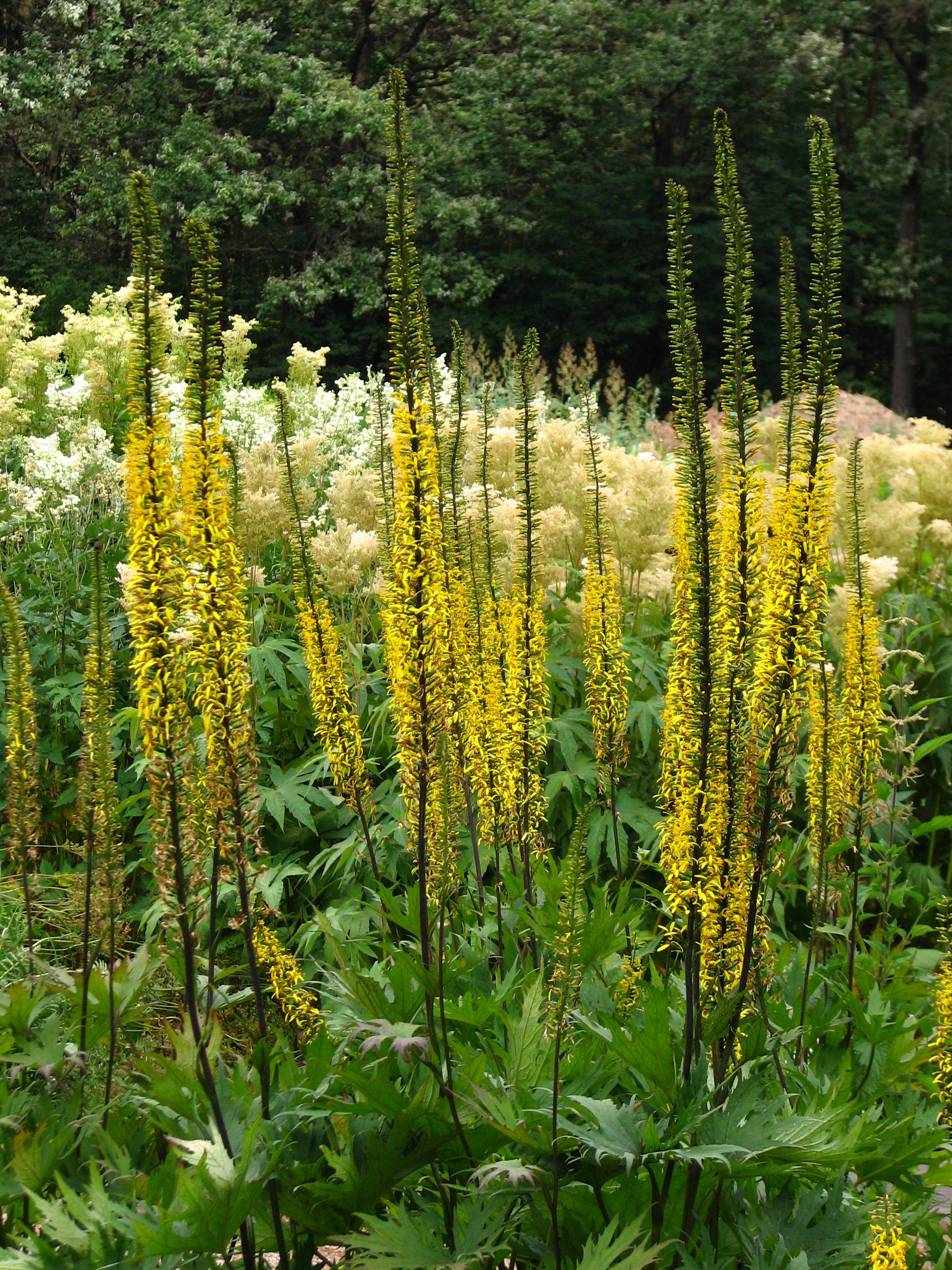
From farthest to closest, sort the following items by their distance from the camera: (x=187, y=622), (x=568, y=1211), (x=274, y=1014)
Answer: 1. (x=274, y=1014)
2. (x=568, y=1211)
3. (x=187, y=622)

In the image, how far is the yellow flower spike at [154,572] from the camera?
227 centimetres

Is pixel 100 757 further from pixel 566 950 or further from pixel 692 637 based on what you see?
pixel 692 637

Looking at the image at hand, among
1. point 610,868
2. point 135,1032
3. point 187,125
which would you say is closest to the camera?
point 135,1032

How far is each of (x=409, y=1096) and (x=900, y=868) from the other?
417 centimetres

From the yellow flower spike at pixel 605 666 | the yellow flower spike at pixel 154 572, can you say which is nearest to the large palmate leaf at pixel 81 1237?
the yellow flower spike at pixel 154 572

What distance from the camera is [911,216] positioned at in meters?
29.8

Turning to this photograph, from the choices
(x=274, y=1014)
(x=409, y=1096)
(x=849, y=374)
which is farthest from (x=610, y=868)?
(x=849, y=374)

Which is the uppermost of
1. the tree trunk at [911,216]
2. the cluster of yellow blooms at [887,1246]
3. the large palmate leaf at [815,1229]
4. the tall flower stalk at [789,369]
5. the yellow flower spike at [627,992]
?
the tree trunk at [911,216]

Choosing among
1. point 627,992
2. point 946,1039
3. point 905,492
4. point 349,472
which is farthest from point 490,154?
point 946,1039

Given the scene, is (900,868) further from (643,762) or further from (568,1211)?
(568,1211)

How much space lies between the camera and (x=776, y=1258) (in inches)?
94.9

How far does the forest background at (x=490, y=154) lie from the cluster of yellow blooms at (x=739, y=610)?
20.1 metres

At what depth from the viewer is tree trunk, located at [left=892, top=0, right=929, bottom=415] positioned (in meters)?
28.5

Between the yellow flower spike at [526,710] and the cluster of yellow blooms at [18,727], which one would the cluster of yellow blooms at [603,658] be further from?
the cluster of yellow blooms at [18,727]
